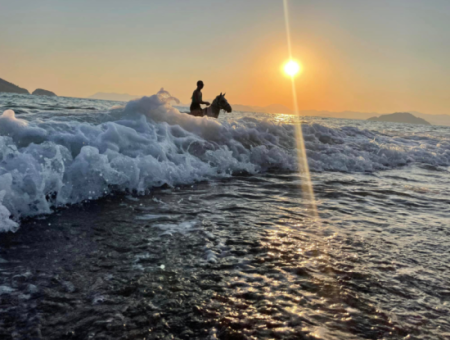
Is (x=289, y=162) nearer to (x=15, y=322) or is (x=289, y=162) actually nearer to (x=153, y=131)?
(x=153, y=131)

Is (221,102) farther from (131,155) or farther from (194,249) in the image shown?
(194,249)

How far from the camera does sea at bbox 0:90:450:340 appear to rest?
7.77ft

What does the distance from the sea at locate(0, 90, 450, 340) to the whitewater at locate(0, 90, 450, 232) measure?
37 mm

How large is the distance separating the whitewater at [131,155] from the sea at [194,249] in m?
0.04

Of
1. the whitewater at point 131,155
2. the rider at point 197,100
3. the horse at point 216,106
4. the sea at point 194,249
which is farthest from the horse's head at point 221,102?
the sea at point 194,249

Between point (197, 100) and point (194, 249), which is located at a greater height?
point (197, 100)

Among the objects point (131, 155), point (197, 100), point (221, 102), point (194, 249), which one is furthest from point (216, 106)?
point (194, 249)

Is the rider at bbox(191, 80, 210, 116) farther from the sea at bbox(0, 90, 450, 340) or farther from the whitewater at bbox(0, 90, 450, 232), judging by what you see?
the sea at bbox(0, 90, 450, 340)

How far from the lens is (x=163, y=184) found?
22.9 ft

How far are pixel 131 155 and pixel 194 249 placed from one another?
4326 millimetres

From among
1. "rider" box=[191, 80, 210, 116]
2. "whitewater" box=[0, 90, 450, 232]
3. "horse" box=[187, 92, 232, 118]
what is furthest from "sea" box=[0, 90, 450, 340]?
"horse" box=[187, 92, 232, 118]

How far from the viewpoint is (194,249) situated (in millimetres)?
3648

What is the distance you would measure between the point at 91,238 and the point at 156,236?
83cm

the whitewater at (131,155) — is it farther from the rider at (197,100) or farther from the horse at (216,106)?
the rider at (197,100)
